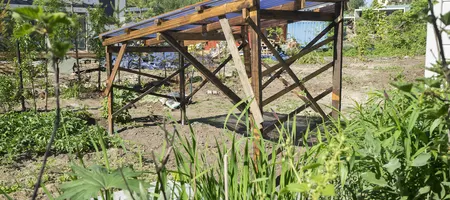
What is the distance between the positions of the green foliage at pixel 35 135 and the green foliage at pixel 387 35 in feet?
53.2

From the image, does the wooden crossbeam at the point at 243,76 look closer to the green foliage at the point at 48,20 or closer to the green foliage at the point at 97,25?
the green foliage at the point at 48,20

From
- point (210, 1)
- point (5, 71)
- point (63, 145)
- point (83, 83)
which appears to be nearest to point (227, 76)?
point (83, 83)

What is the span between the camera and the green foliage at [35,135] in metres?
6.46

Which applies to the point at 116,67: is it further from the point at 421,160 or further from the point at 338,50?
the point at 421,160

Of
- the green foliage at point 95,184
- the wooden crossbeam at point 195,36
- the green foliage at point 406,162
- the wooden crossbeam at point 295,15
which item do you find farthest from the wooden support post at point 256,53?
the green foliage at point 95,184

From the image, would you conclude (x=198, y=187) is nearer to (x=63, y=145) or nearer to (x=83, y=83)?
(x=63, y=145)

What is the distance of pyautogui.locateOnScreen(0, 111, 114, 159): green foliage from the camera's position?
254 inches

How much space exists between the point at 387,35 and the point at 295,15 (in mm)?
22159

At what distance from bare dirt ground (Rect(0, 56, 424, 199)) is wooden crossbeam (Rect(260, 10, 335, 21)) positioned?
0.93 m

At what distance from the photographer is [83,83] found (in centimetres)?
1314

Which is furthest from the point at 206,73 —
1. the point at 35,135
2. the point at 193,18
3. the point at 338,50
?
the point at 35,135

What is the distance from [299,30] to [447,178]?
31.9 meters

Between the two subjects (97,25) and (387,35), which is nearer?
(97,25)

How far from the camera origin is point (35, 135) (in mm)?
6738
